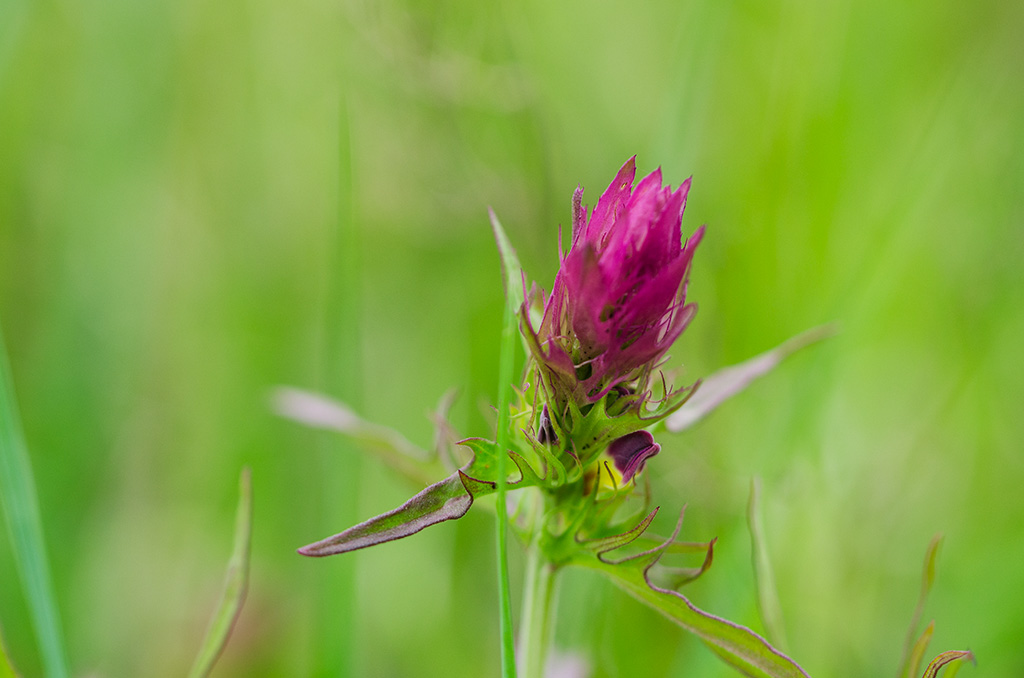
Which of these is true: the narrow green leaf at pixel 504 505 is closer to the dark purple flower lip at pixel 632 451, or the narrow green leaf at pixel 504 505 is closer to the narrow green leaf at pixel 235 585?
the dark purple flower lip at pixel 632 451

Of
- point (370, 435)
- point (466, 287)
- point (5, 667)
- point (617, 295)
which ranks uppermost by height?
point (617, 295)

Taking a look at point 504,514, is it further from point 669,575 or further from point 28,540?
point 28,540

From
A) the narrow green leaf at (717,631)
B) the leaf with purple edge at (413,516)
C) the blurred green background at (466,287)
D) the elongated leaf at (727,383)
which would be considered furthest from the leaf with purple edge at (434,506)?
the blurred green background at (466,287)

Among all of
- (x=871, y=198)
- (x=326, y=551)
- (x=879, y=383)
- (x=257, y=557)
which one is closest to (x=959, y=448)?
(x=879, y=383)

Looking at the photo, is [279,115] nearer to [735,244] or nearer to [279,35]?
[279,35]

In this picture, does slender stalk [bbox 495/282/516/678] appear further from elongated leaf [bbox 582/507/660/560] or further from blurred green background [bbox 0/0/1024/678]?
blurred green background [bbox 0/0/1024/678]

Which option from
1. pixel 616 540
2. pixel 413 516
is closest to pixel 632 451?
pixel 616 540
